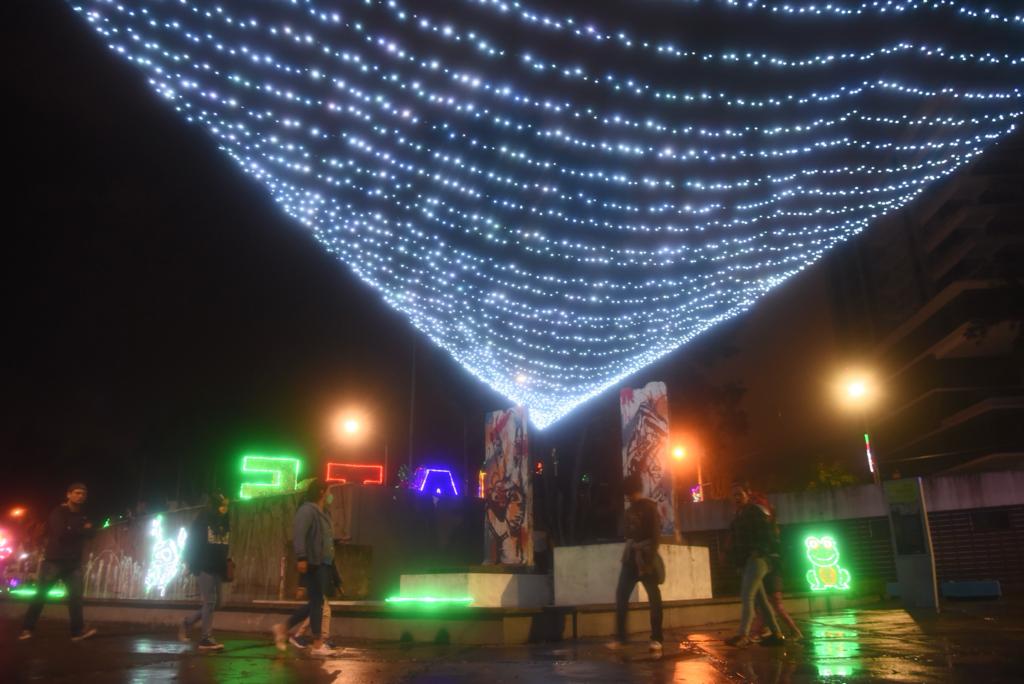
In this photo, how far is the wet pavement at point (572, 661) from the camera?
4945mm

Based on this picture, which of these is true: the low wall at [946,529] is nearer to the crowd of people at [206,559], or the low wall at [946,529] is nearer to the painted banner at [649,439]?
the painted banner at [649,439]

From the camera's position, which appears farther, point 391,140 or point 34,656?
point 391,140

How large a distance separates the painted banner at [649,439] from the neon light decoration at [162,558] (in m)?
8.89

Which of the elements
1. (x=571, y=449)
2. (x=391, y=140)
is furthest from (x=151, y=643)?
(x=571, y=449)

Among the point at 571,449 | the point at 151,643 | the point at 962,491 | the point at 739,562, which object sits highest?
the point at 571,449

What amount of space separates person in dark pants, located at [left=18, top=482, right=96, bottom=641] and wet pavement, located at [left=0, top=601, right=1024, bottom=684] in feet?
1.05

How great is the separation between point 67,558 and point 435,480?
12022mm

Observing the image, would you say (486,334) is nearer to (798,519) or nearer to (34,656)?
(34,656)

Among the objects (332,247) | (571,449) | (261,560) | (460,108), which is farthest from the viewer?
(571,449)

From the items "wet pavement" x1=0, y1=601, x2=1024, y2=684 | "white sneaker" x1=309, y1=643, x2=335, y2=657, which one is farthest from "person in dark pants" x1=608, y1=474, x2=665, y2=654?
"white sneaker" x1=309, y1=643, x2=335, y2=657

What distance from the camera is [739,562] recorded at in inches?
284

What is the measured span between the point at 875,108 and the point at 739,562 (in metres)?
5.27

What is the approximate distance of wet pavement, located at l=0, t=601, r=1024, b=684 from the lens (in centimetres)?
495

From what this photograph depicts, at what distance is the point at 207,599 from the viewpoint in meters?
7.64
